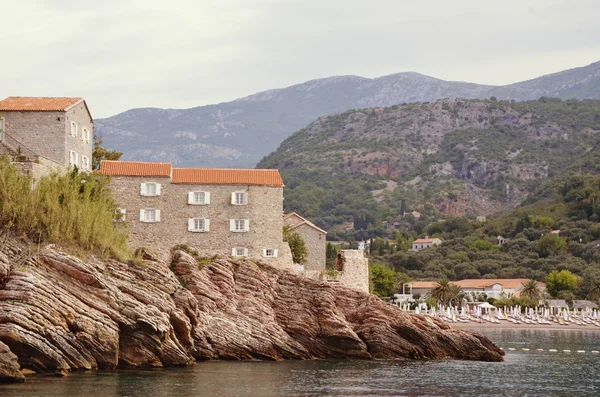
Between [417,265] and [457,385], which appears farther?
[417,265]

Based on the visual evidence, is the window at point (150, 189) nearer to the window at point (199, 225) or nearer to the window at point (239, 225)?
the window at point (199, 225)

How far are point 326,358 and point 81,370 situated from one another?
19.1 meters

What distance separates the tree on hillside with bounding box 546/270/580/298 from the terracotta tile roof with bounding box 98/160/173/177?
96447mm

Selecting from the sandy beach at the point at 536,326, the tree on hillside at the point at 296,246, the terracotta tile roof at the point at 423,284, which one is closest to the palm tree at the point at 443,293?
the terracotta tile roof at the point at 423,284

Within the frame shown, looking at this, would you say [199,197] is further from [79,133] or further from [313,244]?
[313,244]

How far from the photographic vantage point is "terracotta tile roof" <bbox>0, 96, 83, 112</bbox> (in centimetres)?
6795

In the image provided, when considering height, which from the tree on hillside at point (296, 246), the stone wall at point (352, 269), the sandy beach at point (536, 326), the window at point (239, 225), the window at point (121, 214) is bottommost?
the sandy beach at point (536, 326)

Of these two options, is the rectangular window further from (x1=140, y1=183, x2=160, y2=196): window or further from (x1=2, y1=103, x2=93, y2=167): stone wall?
(x1=140, y1=183, x2=160, y2=196): window

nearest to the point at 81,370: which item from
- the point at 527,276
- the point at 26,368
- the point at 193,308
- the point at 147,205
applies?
the point at 26,368

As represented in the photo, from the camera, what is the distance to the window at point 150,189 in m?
69.8

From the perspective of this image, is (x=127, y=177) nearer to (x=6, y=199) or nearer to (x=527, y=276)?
(x=6, y=199)

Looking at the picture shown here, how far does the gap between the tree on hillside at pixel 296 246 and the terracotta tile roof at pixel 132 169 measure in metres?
11.5

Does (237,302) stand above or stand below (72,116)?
below

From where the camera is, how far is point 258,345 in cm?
6438
